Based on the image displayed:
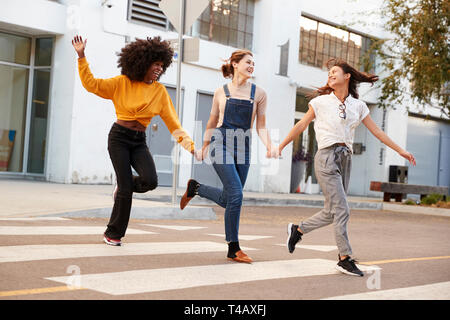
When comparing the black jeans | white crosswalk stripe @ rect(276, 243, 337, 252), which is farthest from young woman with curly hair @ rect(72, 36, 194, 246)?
white crosswalk stripe @ rect(276, 243, 337, 252)

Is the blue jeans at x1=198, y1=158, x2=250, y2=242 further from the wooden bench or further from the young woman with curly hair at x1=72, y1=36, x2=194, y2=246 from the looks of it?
the wooden bench

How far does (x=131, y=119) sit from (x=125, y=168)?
0.45m

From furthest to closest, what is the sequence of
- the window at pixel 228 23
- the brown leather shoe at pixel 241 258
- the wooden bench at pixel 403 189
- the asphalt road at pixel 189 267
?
the wooden bench at pixel 403 189, the window at pixel 228 23, the brown leather shoe at pixel 241 258, the asphalt road at pixel 189 267

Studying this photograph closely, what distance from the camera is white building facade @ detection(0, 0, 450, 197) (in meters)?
16.5

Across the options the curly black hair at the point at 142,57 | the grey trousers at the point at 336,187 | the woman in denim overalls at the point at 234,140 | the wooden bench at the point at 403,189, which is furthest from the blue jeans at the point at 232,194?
the wooden bench at the point at 403,189

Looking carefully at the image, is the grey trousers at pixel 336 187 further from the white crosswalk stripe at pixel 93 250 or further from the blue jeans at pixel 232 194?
the white crosswalk stripe at pixel 93 250

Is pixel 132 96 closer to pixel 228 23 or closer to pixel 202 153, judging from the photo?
pixel 202 153

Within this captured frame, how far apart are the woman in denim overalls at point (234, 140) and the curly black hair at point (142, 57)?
0.70 meters

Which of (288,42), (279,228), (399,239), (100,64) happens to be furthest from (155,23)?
(399,239)

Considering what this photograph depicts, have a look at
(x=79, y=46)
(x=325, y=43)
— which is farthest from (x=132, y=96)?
(x=325, y=43)

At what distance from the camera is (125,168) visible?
6.36 m

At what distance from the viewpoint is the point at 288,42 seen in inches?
867

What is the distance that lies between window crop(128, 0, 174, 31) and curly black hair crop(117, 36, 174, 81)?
11.5 meters

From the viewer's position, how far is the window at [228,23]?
20016 mm
